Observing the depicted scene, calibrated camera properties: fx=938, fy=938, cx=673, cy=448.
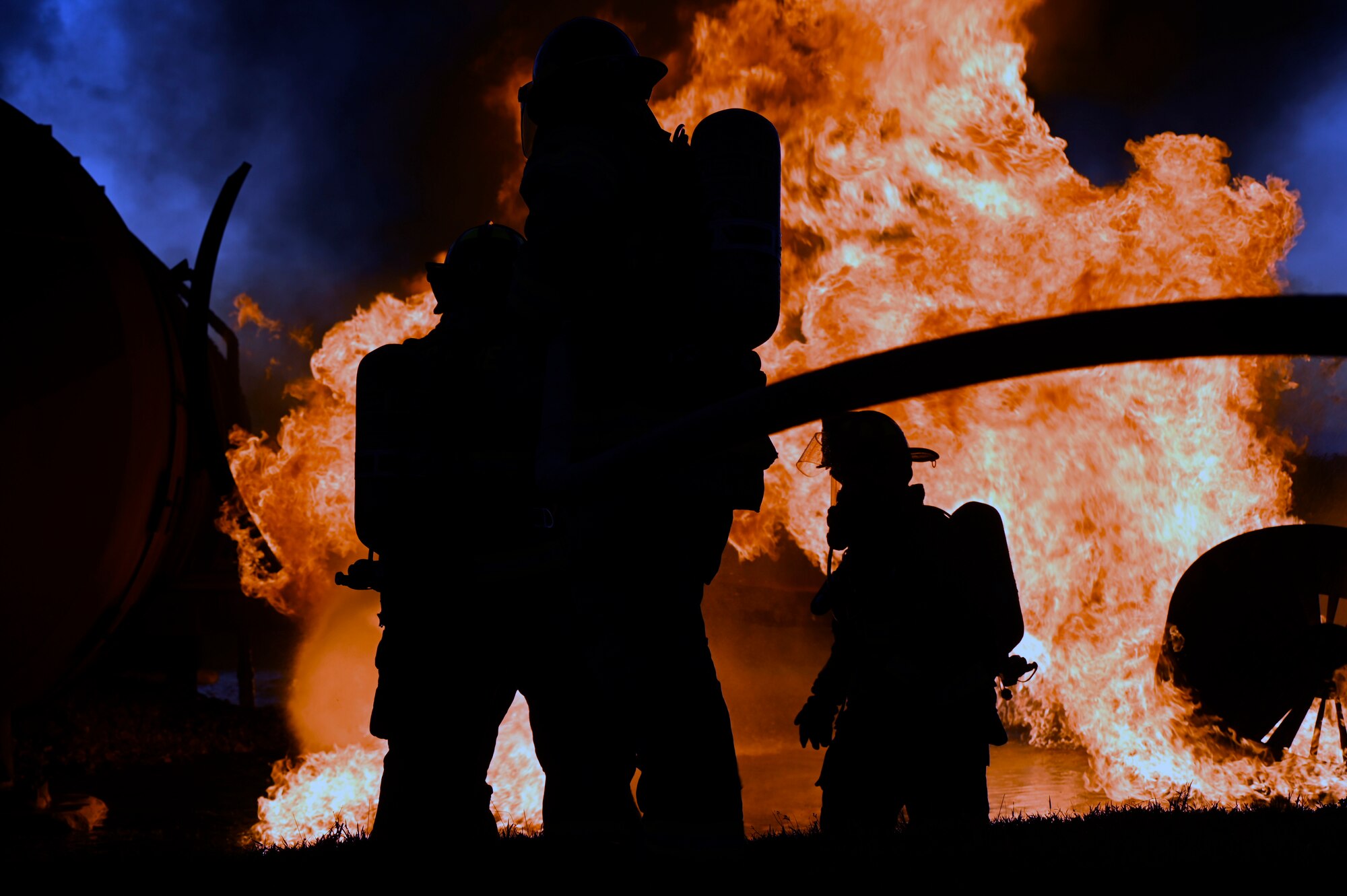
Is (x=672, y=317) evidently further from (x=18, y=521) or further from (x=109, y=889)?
(x=18, y=521)

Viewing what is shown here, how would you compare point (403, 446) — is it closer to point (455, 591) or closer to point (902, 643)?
point (455, 591)

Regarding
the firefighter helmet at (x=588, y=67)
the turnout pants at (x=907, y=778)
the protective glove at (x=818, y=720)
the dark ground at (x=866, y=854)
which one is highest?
the firefighter helmet at (x=588, y=67)

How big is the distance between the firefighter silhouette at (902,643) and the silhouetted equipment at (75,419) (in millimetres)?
5750

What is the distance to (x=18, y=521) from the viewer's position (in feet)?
21.2

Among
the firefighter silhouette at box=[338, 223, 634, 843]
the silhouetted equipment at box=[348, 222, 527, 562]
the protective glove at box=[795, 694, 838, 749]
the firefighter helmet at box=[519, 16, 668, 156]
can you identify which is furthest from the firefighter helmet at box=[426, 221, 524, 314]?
the protective glove at box=[795, 694, 838, 749]

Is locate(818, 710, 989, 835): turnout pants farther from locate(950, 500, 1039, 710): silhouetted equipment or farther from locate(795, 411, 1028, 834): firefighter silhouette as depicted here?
locate(950, 500, 1039, 710): silhouetted equipment

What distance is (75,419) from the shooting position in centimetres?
671

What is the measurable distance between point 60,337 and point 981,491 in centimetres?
730

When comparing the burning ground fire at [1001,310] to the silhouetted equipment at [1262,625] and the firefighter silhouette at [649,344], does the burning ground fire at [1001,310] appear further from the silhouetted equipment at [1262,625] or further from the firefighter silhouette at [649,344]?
the firefighter silhouette at [649,344]

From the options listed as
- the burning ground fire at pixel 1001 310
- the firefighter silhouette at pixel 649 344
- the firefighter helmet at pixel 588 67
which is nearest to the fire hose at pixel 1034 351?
the firefighter silhouette at pixel 649 344

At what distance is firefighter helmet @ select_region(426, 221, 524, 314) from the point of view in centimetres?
367

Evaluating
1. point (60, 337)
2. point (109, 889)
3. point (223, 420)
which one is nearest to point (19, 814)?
point (60, 337)

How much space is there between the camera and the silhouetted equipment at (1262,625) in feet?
15.4

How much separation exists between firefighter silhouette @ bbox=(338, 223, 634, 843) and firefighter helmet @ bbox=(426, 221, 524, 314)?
335 millimetres
